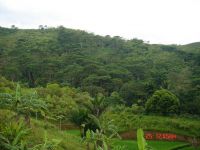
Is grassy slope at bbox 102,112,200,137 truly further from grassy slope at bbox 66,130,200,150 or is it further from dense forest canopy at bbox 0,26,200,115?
dense forest canopy at bbox 0,26,200,115

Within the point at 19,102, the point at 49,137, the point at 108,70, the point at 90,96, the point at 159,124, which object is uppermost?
the point at 19,102

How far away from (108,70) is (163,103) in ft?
75.6

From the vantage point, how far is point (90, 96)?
56.8 meters

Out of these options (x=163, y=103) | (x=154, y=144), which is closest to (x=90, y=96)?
(x=163, y=103)

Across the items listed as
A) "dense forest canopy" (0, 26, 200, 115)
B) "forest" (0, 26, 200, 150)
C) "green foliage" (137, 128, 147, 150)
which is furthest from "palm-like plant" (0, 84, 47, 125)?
"dense forest canopy" (0, 26, 200, 115)

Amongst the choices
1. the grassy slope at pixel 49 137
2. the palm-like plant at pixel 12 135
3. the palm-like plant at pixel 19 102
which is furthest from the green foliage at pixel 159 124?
the palm-like plant at pixel 12 135

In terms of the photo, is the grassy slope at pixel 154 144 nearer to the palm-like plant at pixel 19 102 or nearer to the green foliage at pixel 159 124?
the green foliage at pixel 159 124

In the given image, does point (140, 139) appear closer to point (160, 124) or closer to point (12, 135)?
point (12, 135)

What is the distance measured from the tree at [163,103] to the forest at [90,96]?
12cm

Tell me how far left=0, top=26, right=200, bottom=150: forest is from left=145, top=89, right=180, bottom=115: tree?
0.12 m

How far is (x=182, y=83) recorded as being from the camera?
55.9 metres

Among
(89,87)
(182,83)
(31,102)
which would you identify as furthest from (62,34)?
(31,102)

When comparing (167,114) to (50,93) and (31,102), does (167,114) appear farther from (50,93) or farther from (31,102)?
(31,102)

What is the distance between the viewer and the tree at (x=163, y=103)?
4837 centimetres
